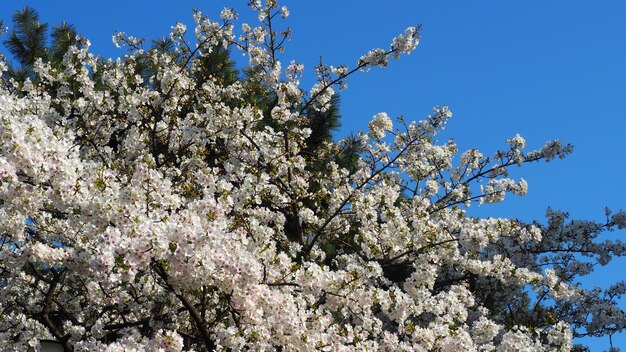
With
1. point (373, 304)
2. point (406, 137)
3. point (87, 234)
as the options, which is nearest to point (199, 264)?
point (87, 234)

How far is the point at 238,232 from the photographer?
284 inches

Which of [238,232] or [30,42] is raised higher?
[30,42]

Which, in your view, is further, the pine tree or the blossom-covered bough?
the pine tree

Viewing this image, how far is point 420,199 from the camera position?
11398mm

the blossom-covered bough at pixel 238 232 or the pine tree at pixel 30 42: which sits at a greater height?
the pine tree at pixel 30 42

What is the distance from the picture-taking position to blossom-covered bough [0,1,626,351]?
20.3 ft

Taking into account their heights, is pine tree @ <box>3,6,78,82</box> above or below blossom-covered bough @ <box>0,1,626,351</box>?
above

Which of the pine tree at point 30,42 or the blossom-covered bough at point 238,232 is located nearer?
the blossom-covered bough at point 238,232

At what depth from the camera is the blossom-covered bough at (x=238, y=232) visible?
6180mm

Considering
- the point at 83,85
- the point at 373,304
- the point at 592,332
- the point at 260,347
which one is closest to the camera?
the point at 260,347

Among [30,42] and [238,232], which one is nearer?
[238,232]

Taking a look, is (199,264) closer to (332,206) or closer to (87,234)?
(87,234)

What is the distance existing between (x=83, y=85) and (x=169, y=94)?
1303 mm

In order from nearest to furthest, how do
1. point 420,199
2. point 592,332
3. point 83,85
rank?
1. point 83,85
2. point 420,199
3. point 592,332
